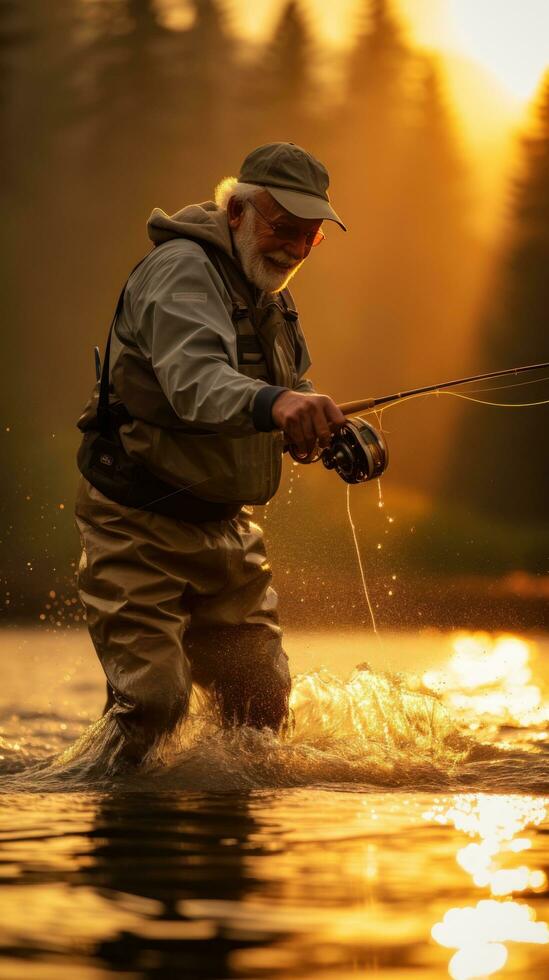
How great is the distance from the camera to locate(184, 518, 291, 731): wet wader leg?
14.6ft

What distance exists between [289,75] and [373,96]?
196 cm

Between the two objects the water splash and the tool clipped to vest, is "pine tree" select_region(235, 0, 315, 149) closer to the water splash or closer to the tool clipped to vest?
the water splash

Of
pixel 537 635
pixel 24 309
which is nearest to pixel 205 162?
pixel 24 309

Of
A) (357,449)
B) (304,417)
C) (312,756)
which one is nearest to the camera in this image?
(304,417)

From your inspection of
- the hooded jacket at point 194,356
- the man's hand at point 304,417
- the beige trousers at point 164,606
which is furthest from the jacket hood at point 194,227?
the man's hand at point 304,417

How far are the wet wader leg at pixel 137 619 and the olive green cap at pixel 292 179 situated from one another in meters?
0.79

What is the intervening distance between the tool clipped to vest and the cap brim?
0.21m

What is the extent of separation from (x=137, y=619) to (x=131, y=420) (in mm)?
458

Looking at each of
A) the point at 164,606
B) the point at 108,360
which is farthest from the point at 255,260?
the point at 164,606

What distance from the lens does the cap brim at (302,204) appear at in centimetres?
412

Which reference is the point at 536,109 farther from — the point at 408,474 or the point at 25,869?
the point at 25,869

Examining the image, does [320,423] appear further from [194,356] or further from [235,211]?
[235,211]

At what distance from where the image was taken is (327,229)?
32.7 m

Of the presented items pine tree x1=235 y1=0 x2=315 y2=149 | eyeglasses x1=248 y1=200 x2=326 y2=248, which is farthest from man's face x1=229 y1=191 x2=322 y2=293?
pine tree x1=235 y1=0 x2=315 y2=149
